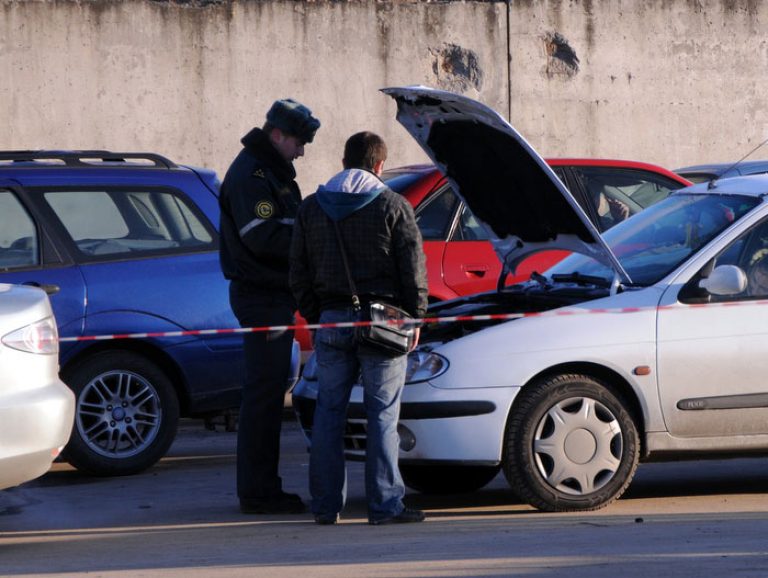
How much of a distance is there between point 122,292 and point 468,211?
297 cm

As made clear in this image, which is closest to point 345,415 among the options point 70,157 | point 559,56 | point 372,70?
point 70,157

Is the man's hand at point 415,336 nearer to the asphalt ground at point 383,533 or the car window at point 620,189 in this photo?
the asphalt ground at point 383,533

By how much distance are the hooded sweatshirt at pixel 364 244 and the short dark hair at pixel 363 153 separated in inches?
2.4

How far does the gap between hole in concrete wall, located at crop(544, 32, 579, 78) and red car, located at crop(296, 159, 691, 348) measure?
7043mm

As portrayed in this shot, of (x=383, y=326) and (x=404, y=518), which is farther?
(x=404, y=518)

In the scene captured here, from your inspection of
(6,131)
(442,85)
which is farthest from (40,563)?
(442,85)

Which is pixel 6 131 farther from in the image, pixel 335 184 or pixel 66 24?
pixel 335 184

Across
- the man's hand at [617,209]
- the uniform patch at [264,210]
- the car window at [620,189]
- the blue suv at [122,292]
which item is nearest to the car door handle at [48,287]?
the blue suv at [122,292]

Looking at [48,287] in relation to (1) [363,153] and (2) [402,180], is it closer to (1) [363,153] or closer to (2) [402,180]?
(1) [363,153]

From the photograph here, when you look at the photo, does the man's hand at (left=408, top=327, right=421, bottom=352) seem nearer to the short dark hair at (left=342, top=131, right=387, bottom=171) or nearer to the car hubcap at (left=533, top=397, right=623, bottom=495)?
the car hubcap at (left=533, top=397, right=623, bottom=495)

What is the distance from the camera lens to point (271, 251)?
758cm

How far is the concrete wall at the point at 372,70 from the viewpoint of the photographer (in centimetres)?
1692

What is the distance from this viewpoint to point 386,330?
7.04 metres

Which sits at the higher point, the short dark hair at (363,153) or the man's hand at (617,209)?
the short dark hair at (363,153)
